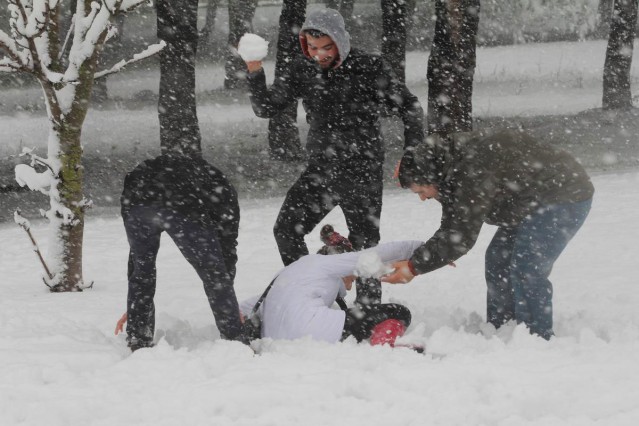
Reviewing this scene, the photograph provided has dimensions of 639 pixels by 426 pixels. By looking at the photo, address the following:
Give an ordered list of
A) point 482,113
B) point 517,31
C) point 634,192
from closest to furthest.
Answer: point 634,192, point 482,113, point 517,31

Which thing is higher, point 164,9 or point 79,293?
point 164,9

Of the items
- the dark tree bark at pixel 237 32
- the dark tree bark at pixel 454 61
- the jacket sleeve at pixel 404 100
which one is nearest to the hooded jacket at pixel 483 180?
the jacket sleeve at pixel 404 100

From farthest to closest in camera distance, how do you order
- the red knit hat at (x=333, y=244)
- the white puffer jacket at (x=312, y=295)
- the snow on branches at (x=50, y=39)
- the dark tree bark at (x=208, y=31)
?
the dark tree bark at (x=208, y=31)
the snow on branches at (x=50, y=39)
the red knit hat at (x=333, y=244)
the white puffer jacket at (x=312, y=295)

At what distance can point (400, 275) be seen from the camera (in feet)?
16.1

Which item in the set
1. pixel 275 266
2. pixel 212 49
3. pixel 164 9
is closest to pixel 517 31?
pixel 212 49

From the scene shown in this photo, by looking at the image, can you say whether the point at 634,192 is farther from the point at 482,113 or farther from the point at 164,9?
the point at 482,113

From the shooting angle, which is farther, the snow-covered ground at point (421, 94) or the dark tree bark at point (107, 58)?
the dark tree bark at point (107, 58)

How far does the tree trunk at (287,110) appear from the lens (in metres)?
13.7

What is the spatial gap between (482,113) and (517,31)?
1350 cm

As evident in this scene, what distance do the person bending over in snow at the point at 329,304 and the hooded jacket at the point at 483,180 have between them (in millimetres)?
423

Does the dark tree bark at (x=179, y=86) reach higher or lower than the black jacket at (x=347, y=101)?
lower

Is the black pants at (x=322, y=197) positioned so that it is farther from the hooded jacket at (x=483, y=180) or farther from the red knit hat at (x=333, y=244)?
the hooded jacket at (x=483, y=180)

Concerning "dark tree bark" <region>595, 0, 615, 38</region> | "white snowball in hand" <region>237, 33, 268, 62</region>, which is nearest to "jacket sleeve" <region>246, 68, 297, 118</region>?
"white snowball in hand" <region>237, 33, 268, 62</region>

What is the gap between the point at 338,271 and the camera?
5.24 meters
